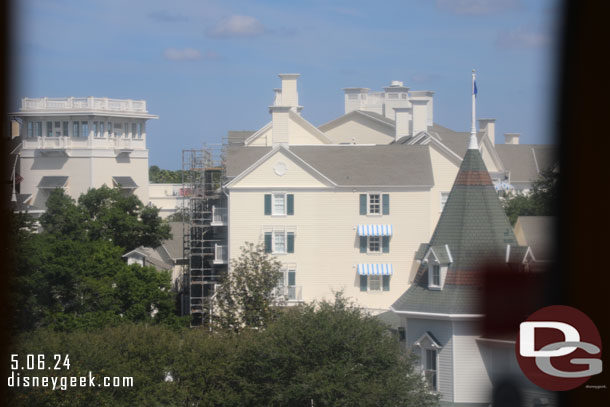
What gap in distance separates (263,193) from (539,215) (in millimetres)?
17748

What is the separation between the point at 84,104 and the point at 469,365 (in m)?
45.8

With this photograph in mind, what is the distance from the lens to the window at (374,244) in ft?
147

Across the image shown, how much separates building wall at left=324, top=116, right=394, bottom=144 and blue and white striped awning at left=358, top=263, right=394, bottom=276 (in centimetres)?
1430

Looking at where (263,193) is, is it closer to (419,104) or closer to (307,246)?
(307,246)

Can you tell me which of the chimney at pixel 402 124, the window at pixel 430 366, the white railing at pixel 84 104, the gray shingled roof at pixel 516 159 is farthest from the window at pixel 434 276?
the white railing at pixel 84 104

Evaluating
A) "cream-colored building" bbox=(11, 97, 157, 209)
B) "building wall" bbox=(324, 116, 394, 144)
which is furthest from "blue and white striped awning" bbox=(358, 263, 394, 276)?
"cream-colored building" bbox=(11, 97, 157, 209)

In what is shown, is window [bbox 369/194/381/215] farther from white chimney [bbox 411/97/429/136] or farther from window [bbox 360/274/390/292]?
white chimney [bbox 411/97/429/136]

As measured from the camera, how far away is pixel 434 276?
97.5 feet

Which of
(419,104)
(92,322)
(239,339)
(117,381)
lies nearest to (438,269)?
(239,339)

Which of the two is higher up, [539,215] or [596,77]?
[596,77]

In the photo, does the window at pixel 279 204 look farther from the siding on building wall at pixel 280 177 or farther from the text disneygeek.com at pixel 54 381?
the text disneygeek.com at pixel 54 381

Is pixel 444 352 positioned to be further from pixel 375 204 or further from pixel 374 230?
pixel 375 204

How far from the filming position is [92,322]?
37.5 meters

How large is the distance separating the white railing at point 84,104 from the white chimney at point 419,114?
25273 millimetres
